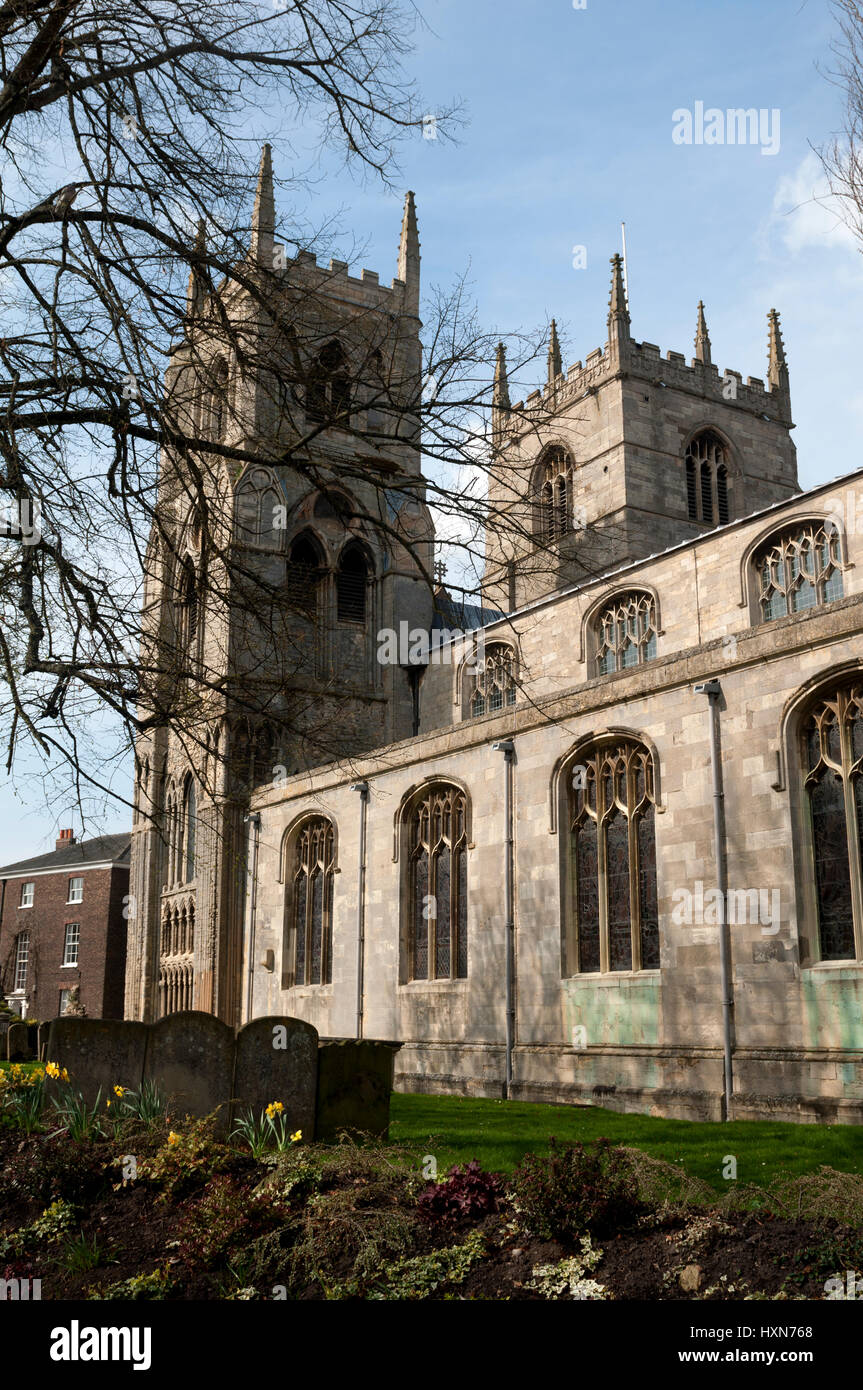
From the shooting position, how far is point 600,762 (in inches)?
702

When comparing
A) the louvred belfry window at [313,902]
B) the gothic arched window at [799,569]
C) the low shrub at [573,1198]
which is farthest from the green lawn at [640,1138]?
the gothic arched window at [799,569]

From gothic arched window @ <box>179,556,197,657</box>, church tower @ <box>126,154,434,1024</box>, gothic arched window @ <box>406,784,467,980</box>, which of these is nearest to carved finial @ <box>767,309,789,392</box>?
church tower @ <box>126,154,434,1024</box>

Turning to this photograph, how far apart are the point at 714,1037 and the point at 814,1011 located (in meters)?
1.58

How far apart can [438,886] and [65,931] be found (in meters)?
33.7

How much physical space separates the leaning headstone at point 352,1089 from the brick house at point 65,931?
36670 mm

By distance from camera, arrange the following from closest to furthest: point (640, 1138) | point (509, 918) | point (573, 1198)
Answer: point (573, 1198) < point (640, 1138) < point (509, 918)

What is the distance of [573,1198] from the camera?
6.63 meters

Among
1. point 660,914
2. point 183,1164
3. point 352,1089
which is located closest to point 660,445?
point 660,914

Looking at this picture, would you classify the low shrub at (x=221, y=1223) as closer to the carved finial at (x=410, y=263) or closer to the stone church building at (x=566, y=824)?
the stone church building at (x=566, y=824)

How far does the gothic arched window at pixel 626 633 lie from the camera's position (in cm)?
2859

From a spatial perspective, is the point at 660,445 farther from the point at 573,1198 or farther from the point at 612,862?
the point at 573,1198

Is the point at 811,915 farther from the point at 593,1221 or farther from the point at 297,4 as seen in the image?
the point at 297,4
